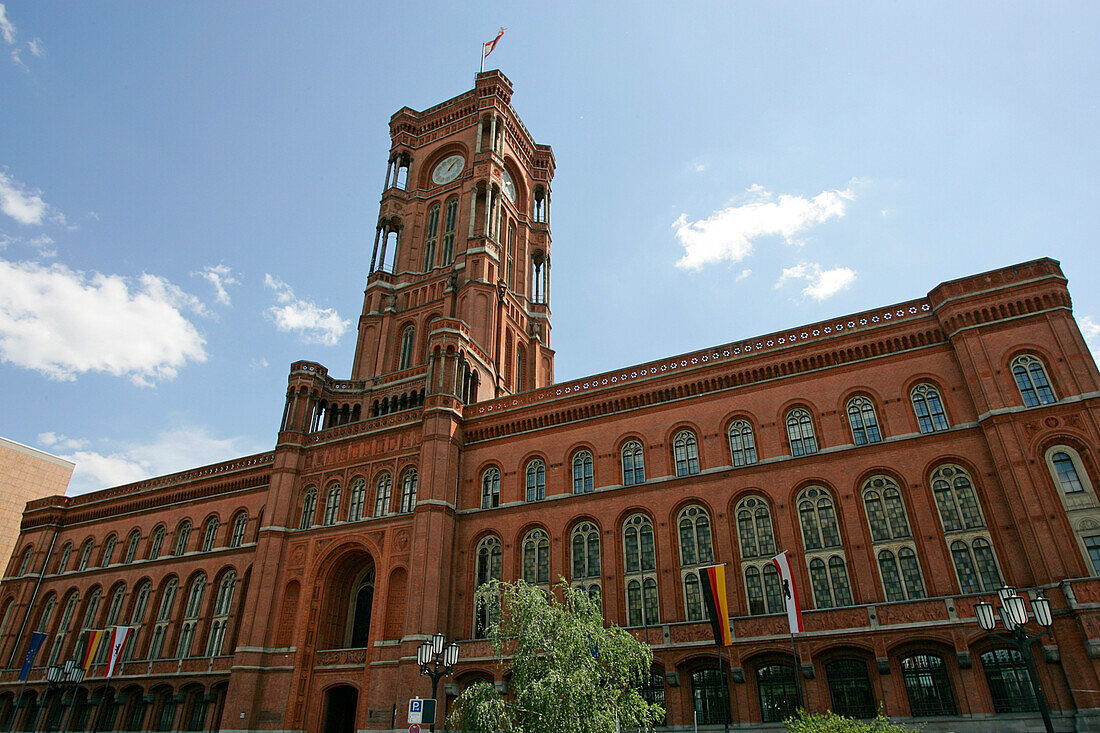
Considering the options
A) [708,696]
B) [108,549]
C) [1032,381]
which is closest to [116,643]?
[108,549]

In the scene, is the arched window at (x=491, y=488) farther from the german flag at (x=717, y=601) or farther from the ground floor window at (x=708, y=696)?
the ground floor window at (x=708, y=696)

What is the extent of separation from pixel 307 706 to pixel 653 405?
2271 cm

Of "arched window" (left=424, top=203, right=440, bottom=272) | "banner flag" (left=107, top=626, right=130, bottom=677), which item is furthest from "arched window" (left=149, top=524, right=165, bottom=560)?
"arched window" (left=424, top=203, right=440, bottom=272)

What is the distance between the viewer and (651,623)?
28750mm

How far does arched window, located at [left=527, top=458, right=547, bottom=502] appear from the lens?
112 feet

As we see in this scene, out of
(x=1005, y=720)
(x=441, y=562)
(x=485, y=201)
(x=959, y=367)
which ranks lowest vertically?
(x=1005, y=720)

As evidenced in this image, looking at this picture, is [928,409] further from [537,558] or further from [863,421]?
[537,558]

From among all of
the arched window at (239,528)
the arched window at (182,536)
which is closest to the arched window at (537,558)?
the arched window at (239,528)

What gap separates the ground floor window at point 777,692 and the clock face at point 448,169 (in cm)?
4333

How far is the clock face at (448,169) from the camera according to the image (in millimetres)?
56406

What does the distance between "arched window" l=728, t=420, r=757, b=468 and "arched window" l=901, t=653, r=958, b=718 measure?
31.0 feet

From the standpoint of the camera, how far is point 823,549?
1062 inches

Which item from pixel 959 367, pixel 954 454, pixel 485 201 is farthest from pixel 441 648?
pixel 485 201

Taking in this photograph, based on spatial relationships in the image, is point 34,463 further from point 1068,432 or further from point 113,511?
point 1068,432
